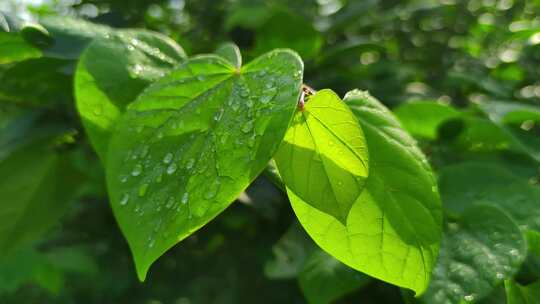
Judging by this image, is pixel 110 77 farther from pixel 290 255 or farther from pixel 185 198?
pixel 290 255

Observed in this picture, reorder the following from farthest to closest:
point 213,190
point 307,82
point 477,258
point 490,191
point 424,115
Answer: point 307,82, point 424,115, point 490,191, point 477,258, point 213,190

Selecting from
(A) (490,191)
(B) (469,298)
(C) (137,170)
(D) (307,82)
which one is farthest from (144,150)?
(D) (307,82)

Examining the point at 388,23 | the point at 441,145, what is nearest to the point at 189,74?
the point at 441,145

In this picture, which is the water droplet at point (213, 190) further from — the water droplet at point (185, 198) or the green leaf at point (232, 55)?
the green leaf at point (232, 55)

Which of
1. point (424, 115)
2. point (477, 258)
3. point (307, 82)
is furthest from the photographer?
point (307, 82)

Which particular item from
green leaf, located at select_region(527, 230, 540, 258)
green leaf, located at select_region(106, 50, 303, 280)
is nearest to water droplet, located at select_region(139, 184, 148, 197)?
green leaf, located at select_region(106, 50, 303, 280)

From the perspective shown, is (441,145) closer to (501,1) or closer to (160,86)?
(160,86)
